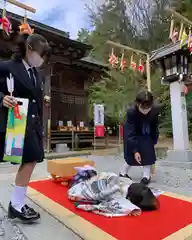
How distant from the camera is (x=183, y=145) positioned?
15.8 feet

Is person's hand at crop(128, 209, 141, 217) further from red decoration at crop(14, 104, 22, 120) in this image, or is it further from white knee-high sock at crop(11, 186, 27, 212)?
red decoration at crop(14, 104, 22, 120)

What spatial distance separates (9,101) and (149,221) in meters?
1.38

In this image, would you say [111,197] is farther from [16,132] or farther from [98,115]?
[98,115]

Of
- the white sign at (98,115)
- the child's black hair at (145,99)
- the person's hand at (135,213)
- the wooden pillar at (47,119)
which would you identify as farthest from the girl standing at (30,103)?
the wooden pillar at (47,119)

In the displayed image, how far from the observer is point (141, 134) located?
3.07 m

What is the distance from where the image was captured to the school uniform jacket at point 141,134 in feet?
9.74

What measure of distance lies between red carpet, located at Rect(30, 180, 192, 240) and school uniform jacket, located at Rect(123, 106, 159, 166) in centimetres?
80

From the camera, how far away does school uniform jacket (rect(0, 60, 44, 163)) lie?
1.65 metres

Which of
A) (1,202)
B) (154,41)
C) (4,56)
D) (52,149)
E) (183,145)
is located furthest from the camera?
(154,41)

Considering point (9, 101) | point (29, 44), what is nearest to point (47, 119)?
point (29, 44)

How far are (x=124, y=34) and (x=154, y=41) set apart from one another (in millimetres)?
2152

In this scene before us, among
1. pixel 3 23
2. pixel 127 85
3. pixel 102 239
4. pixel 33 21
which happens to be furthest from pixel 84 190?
pixel 127 85

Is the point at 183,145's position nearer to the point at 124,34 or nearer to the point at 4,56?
the point at 4,56

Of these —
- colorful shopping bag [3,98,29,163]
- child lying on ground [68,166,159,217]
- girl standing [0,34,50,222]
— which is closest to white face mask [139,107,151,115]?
child lying on ground [68,166,159,217]
